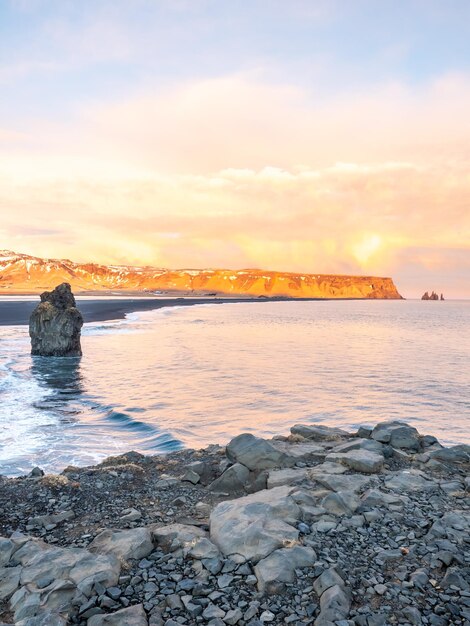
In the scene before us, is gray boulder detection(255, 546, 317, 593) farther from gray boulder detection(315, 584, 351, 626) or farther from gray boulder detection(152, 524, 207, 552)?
gray boulder detection(152, 524, 207, 552)

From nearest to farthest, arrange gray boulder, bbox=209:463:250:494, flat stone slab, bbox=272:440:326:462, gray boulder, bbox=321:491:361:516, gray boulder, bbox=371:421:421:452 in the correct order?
gray boulder, bbox=321:491:361:516
gray boulder, bbox=209:463:250:494
flat stone slab, bbox=272:440:326:462
gray boulder, bbox=371:421:421:452

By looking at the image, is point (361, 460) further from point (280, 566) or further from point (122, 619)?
point (122, 619)

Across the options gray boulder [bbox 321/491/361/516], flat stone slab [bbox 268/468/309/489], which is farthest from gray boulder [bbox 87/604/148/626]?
flat stone slab [bbox 268/468/309/489]

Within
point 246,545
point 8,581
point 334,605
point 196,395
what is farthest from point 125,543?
point 196,395

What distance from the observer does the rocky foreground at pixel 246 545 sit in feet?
18.9

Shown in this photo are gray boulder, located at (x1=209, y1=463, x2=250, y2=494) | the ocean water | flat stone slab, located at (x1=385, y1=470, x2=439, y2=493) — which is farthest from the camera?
the ocean water

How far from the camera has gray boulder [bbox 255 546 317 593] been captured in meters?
6.11

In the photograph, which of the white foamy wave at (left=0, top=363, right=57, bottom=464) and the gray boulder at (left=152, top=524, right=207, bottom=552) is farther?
the white foamy wave at (left=0, top=363, right=57, bottom=464)

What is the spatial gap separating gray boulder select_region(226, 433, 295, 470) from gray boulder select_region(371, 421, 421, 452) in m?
3.68

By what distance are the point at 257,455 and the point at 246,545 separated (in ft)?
14.6

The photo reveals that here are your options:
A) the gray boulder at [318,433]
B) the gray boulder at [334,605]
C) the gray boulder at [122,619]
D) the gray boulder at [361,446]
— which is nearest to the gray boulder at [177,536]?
the gray boulder at [122,619]

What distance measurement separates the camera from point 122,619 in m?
5.55

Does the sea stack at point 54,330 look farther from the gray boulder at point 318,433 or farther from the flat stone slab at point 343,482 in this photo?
the flat stone slab at point 343,482

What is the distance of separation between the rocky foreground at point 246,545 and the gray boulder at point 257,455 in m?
0.04
